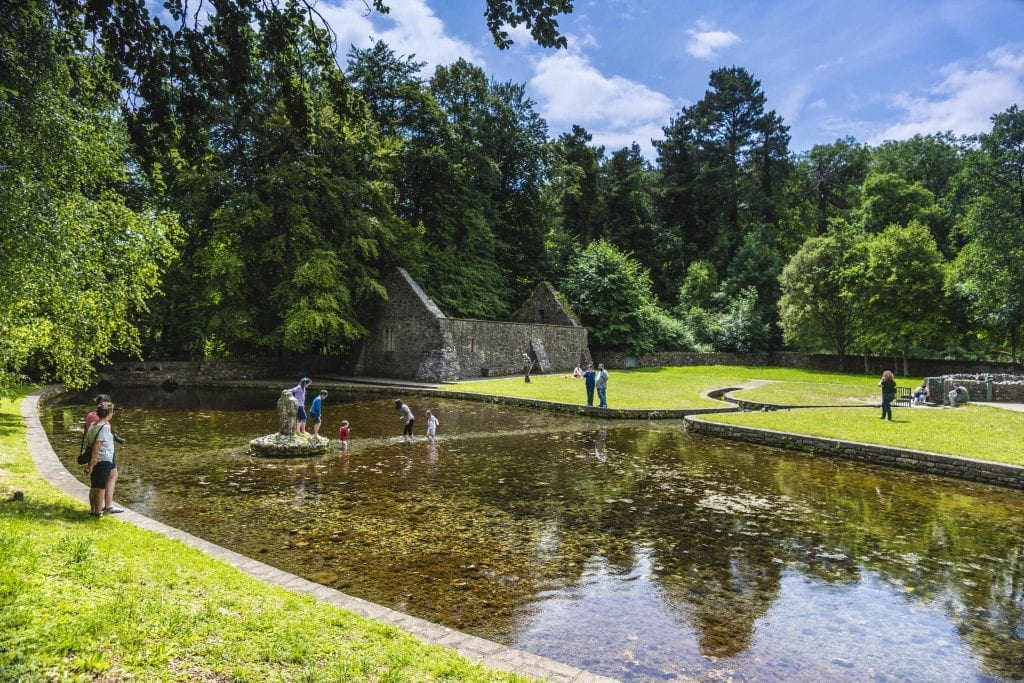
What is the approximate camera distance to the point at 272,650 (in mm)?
4496

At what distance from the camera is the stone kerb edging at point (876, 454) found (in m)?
12.4

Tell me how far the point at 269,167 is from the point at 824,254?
41221mm

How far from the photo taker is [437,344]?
34031mm

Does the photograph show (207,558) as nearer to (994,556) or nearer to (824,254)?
(994,556)

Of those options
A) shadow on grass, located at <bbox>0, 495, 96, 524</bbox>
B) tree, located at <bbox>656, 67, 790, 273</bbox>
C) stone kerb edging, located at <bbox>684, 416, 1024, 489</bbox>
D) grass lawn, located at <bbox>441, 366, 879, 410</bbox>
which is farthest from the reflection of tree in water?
tree, located at <bbox>656, 67, 790, 273</bbox>

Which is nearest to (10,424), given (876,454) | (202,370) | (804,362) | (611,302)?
(202,370)

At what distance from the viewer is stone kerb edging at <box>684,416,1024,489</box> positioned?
488 inches

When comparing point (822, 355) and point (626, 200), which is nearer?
point (822, 355)

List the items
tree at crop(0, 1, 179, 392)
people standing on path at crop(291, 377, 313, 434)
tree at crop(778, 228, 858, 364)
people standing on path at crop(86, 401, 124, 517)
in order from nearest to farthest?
tree at crop(0, 1, 179, 392) → people standing on path at crop(86, 401, 124, 517) → people standing on path at crop(291, 377, 313, 434) → tree at crop(778, 228, 858, 364)

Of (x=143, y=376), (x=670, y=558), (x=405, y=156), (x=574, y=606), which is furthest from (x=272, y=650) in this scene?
(x=405, y=156)

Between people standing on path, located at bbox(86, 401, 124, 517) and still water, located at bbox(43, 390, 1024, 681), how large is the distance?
1.32m

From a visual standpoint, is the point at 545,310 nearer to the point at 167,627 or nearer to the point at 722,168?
the point at 722,168

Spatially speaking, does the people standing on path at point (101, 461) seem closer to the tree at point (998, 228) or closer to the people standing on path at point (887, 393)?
the people standing on path at point (887, 393)

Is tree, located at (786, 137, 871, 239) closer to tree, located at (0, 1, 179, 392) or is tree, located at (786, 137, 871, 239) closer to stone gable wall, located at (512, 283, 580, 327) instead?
stone gable wall, located at (512, 283, 580, 327)
